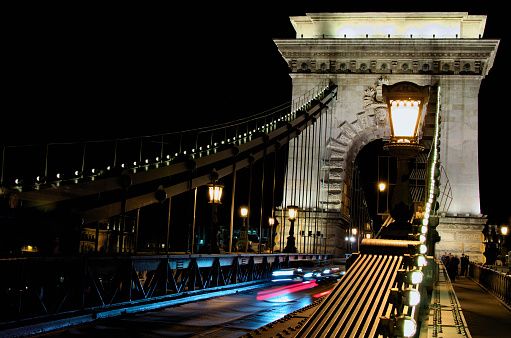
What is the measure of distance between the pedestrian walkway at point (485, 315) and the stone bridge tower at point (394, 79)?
14.3m

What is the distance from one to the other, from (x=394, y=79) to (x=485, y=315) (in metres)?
23.5

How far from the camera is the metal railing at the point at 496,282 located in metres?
17.7

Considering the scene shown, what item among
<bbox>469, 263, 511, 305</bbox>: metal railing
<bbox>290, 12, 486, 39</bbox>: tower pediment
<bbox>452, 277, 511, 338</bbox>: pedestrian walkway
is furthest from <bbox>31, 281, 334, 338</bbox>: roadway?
<bbox>290, 12, 486, 39</bbox>: tower pediment

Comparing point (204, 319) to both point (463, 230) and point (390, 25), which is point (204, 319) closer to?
point (463, 230)

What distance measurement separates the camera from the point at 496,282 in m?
20.6

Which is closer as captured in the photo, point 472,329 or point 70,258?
point 70,258

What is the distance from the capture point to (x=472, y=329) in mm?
11664

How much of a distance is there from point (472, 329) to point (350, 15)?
28705 mm

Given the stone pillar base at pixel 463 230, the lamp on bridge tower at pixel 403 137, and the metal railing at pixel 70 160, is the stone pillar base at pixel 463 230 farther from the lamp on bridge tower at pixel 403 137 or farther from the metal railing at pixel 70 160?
the lamp on bridge tower at pixel 403 137

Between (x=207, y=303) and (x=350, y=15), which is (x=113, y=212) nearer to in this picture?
(x=207, y=303)

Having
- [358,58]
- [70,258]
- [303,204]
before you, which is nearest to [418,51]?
[358,58]

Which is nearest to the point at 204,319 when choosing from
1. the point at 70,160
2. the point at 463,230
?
the point at 70,160

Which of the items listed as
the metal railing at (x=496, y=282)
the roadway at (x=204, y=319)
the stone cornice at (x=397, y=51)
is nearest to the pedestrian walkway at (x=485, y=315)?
the metal railing at (x=496, y=282)

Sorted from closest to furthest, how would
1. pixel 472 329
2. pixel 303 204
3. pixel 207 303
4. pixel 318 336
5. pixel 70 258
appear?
1. pixel 318 336
2. pixel 70 258
3. pixel 472 329
4. pixel 207 303
5. pixel 303 204
